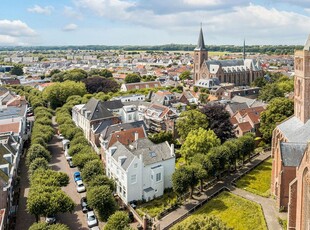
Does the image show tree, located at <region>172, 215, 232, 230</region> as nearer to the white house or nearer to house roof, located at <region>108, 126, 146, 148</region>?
the white house

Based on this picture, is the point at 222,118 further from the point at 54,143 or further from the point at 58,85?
the point at 58,85

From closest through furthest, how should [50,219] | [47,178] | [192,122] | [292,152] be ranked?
[50,219], [292,152], [47,178], [192,122]

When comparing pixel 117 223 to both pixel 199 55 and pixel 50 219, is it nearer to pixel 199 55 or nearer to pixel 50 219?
pixel 50 219

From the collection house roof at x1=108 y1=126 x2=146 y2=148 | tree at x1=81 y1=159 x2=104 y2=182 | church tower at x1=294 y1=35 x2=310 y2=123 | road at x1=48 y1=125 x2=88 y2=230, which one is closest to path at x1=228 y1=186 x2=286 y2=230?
church tower at x1=294 y1=35 x2=310 y2=123

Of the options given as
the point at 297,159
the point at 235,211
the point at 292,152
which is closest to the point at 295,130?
the point at 292,152

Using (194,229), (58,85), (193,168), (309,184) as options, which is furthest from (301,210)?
(58,85)

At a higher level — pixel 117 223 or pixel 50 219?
pixel 117 223
